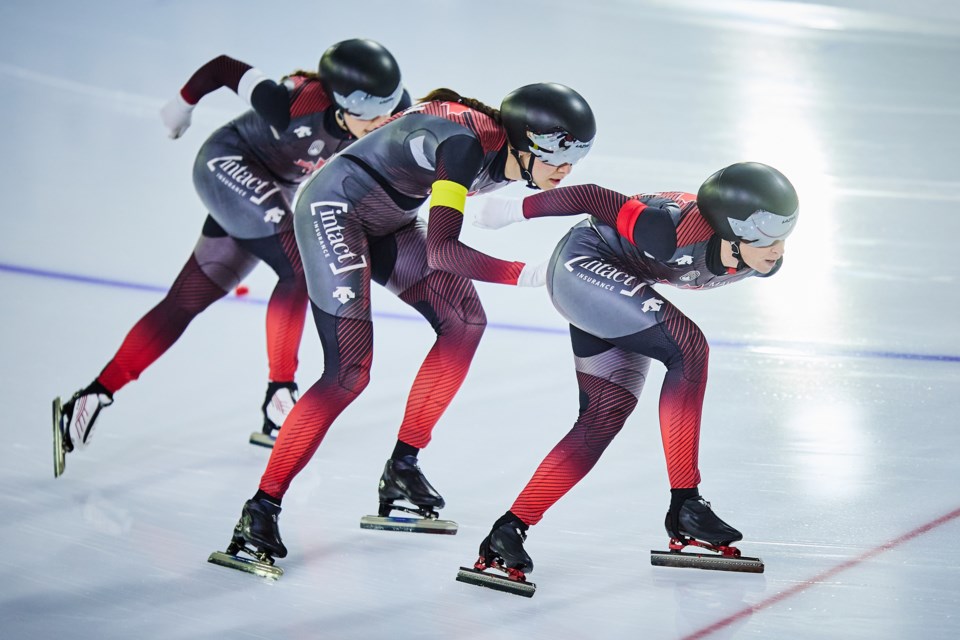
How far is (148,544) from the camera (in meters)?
3.68

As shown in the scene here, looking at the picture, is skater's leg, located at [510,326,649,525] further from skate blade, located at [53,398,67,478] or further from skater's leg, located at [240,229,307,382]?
skate blade, located at [53,398,67,478]

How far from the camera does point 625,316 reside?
3.49 meters

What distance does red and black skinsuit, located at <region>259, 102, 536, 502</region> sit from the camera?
3.45 metres

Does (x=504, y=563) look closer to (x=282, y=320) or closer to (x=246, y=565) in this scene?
(x=246, y=565)

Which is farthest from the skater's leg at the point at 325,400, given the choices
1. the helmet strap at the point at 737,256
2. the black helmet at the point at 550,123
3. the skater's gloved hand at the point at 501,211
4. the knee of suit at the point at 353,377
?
the helmet strap at the point at 737,256

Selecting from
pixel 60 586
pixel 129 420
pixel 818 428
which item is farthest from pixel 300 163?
pixel 818 428

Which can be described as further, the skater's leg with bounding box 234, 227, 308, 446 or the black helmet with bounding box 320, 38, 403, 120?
the skater's leg with bounding box 234, 227, 308, 446

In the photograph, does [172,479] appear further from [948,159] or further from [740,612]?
[948,159]

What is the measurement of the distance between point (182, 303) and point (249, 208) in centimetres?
46

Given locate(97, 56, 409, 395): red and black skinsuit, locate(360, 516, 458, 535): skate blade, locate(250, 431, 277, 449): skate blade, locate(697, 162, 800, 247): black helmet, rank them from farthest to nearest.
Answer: locate(250, 431, 277, 449): skate blade
locate(97, 56, 409, 395): red and black skinsuit
locate(360, 516, 458, 535): skate blade
locate(697, 162, 800, 247): black helmet

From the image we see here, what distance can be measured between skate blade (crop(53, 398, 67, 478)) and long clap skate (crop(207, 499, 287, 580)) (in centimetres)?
95

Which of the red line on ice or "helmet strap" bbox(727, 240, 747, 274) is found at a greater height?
"helmet strap" bbox(727, 240, 747, 274)

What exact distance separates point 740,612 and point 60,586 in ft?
6.30

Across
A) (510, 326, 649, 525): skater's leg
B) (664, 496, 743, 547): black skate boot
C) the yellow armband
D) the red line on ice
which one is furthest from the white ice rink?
the yellow armband
